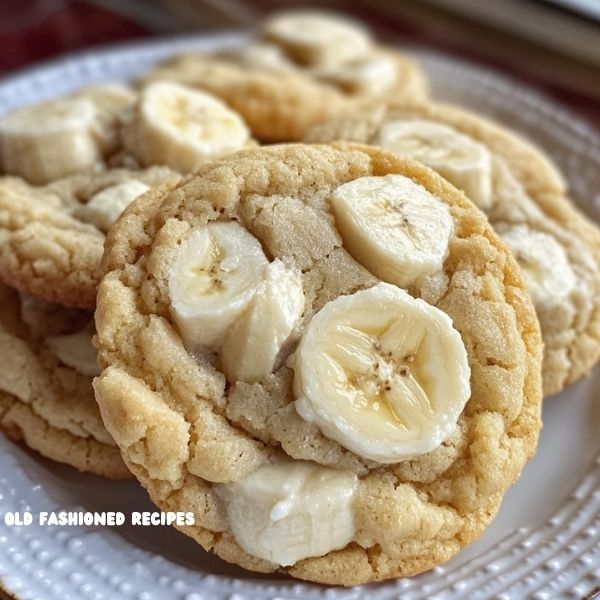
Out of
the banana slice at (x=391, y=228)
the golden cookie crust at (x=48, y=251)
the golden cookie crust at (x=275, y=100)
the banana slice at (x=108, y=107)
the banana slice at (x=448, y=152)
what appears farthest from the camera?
the golden cookie crust at (x=275, y=100)

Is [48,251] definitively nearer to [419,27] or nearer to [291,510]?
[291,510]

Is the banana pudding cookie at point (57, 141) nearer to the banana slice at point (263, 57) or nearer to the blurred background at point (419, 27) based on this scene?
the banana slice at point (263, 57)

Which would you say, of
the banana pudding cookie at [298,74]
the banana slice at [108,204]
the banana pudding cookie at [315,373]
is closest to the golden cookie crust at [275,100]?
the banana pudding cookie at [298,74]

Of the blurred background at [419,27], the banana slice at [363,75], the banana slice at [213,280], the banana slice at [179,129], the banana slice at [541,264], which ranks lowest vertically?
the blurred background at [419,27]

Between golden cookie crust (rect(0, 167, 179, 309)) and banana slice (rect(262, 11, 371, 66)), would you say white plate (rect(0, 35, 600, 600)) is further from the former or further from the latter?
banana slice (rect(262, 11, 371, 66))

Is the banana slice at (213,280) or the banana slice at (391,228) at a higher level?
the banana slice at (391,228)

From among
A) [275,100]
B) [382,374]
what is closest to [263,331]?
[382,374]
